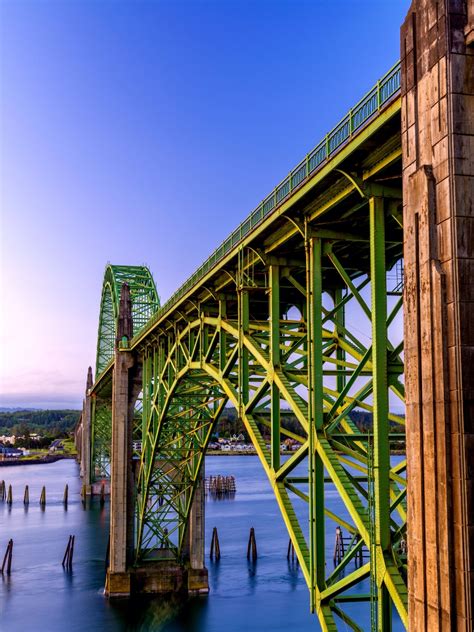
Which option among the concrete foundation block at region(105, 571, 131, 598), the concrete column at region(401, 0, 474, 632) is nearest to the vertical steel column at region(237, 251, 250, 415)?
the concrete column at region(401, 0, 474, 632)

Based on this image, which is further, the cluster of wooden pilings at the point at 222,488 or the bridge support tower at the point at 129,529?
the cluster of wooden pilings at the point at 222,488

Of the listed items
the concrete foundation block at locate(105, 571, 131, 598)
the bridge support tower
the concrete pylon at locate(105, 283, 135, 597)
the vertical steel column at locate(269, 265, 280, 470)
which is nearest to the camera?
the vertical steel column at locate(269, 265, 280, 470)

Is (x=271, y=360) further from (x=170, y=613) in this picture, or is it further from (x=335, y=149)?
(x=170, y=613)

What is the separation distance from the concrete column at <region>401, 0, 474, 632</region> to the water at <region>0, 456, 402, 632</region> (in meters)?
33.4

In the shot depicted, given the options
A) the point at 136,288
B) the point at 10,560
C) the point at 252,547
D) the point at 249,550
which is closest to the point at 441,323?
the point at 249,550

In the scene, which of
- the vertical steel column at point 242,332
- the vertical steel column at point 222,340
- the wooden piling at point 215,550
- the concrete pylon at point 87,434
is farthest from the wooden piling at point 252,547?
the concrete pylon at point 87,434

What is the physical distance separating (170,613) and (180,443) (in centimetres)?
957

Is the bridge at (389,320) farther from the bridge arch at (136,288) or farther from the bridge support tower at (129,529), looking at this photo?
the bridge arch at (136,288)

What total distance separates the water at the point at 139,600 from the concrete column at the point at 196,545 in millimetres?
1093

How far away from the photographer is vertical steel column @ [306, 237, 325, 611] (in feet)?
57.4

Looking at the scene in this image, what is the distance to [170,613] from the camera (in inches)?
1716

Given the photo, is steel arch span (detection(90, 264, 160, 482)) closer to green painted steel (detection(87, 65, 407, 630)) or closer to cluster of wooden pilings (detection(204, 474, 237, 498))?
cluster of wooden pilings (detection(204, 474, 237, 498))

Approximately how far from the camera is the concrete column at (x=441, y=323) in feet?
36.9

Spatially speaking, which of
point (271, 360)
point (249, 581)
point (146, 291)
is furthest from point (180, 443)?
point (146, 291)
